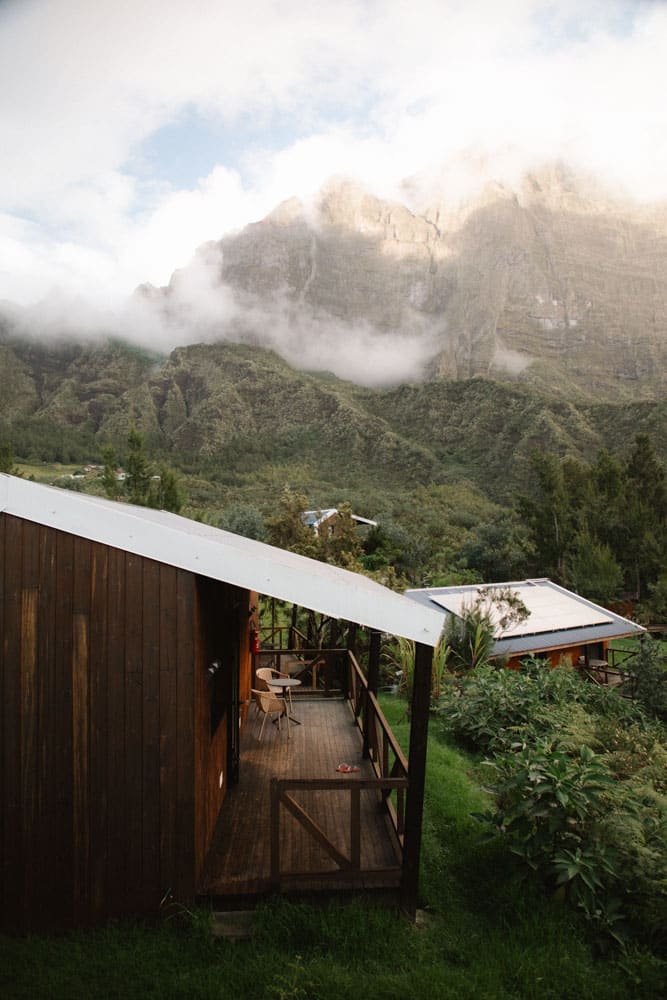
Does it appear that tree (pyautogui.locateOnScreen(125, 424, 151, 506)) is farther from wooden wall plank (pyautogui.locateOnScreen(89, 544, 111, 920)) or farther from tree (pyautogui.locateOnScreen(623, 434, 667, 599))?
wooden wall plank (pyautogui.locateOnScreen(89, 544, 111, 920))

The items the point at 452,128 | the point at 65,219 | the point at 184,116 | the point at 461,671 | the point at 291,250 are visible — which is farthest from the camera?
the point at 452,128

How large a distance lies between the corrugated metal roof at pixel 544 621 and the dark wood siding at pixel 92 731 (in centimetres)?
899

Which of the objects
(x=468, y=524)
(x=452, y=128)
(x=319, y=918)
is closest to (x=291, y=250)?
(x=452, y=128)

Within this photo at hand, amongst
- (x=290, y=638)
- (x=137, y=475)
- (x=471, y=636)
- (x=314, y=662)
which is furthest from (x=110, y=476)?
(x=314, y=662)

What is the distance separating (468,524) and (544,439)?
1543 centimetres

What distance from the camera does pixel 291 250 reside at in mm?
108625

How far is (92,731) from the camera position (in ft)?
13.5

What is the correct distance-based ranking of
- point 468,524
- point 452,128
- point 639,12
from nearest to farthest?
point 639,12 → point 468,524 → point 452,128

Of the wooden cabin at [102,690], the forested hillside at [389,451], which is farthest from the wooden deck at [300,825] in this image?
the forested hillside at [389,451]

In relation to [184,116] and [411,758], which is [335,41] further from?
[411,758]

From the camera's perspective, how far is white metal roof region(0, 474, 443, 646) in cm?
406

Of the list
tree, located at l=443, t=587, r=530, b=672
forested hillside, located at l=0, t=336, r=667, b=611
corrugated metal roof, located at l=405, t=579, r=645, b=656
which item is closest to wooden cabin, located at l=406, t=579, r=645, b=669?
corrugated metal roof, located at l=405, t=579, r=645, b=656

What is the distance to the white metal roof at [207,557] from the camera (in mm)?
4059

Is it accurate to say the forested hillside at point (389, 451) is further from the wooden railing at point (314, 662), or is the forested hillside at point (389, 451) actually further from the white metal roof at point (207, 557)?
the white metal roof at point (207, 557)
